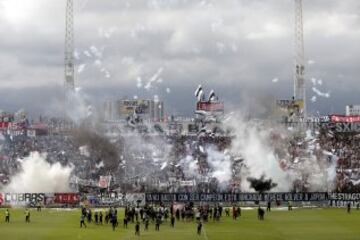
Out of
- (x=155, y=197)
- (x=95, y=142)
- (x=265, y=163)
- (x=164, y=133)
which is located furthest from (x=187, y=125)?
(x=155, y=197)

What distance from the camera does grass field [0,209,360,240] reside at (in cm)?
6047

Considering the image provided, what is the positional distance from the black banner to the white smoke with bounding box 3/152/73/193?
2119 cm

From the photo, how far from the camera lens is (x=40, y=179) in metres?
116

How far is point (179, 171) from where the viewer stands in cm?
12875

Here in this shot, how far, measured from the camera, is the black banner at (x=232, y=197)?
97875 mm

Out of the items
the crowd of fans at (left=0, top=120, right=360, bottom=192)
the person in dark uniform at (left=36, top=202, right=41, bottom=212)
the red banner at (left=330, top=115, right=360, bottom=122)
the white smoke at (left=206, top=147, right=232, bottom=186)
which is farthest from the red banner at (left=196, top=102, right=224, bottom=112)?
the person in dark uniform at (left=36, top=202, right=41, bottom=212)

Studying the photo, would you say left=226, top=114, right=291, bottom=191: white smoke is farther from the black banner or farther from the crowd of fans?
the black banner

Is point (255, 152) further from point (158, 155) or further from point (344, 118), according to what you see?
point (344, 118)

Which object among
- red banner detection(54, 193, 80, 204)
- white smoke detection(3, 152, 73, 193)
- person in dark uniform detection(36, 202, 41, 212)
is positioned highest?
white smoke detection(3, 152, 73, 193)

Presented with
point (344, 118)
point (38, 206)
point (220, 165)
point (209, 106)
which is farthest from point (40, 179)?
point (344, 118)

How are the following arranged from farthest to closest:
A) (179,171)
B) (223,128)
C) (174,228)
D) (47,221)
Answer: (223,128) < (179,171) < (47,221) < (174,228)

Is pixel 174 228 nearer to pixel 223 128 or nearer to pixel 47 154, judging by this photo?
pixel 47 154

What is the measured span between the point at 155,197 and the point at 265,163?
25355mm

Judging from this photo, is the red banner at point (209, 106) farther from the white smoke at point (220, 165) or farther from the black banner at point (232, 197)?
the black banner at point (232, 197)
